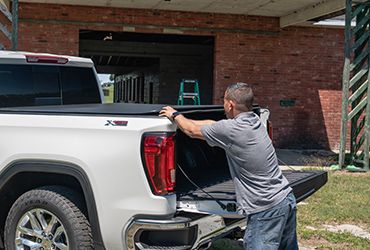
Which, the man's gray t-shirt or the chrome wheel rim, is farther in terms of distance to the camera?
the chrome wheel rim

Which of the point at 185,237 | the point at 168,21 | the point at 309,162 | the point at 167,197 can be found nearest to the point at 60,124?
the point at 167,197

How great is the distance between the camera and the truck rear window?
511 centimetres

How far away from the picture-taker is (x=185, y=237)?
11.7 ft

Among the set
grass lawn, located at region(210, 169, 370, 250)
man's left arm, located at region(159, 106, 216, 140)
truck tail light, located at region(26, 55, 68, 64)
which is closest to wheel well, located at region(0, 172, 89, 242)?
man's left arm, located at region(159, 106, 216, 140)

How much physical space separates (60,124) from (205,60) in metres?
18.8

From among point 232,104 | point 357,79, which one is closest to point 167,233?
point 232,104

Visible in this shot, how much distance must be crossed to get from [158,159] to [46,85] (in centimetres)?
241

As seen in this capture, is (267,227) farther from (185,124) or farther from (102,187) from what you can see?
(102,187)

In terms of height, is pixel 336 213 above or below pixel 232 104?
Answer: below

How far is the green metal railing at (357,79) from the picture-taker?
1116cm

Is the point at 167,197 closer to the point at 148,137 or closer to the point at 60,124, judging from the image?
the point at 148,137

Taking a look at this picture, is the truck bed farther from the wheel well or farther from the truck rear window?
the truck rear window

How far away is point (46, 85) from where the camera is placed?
5.46m

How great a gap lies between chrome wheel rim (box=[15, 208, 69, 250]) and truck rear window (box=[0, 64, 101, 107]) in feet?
4.84
